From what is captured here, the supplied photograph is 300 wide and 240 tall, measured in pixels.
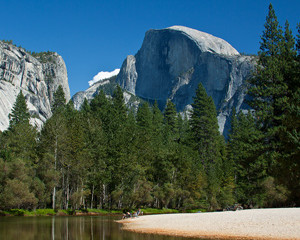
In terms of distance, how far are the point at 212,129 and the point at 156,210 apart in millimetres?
28816

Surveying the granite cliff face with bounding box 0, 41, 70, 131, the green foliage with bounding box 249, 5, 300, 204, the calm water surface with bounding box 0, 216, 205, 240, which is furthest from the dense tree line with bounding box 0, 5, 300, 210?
the granite cliff face with bounding box 0, 41, 70, 131

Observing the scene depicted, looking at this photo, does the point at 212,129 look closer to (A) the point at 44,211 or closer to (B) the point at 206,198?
(B) the point at 206,198

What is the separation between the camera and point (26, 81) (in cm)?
15312

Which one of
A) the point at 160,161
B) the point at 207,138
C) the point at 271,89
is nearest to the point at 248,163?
the point at 271,89

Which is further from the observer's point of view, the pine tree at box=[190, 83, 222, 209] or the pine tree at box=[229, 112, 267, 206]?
the pine tree at box=[190, 83, 222, 209]

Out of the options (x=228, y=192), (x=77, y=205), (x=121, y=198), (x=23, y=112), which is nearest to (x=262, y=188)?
(x=228, y=192)

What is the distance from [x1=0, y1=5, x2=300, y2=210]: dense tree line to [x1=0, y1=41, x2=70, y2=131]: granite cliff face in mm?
63378

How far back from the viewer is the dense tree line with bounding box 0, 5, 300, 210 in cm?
3938

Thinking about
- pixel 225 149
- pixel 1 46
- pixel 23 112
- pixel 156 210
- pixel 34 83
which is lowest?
pixel 156 210

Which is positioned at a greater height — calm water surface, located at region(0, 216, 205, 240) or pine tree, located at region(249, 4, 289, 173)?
pine tree, located at region(249, 4, 289, 173)

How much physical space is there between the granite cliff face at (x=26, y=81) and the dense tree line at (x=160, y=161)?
208ft

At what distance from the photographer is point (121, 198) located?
53.3m

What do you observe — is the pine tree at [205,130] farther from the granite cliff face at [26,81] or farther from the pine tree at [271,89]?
the granite cliff face at [26,81]

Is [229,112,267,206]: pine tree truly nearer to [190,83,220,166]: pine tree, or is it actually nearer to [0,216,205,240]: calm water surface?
[190,83,220,166]: pine tree
